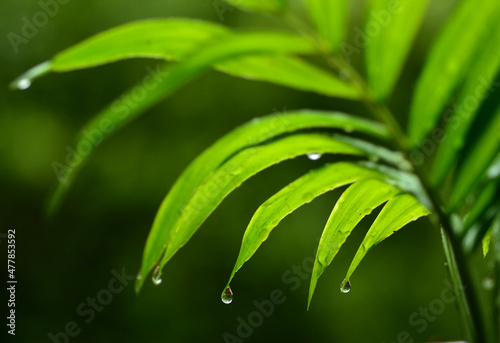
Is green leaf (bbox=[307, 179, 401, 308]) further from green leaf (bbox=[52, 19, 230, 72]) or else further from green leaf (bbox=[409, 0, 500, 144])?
green leaf (bbox=[52, 19, 230, 72])

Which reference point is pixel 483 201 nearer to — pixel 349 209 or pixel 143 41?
pixel 349 209

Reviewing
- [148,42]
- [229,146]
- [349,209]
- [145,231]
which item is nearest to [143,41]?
[148,42]

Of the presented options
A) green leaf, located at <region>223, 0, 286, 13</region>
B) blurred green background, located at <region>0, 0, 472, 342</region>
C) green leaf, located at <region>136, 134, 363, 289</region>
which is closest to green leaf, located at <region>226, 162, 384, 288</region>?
green leaf, located at <region>136, 134, 363, 289</region>

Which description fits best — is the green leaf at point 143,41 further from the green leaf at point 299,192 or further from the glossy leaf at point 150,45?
the green leaf at point 299,192

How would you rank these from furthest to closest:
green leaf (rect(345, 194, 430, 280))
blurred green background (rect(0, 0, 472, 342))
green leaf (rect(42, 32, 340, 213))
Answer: blurred green background (rect(0, 0, 472, 342)), green leaf (rect(345, 194, 430, 280)), green leaf (rect(42, 32, 340, 213))

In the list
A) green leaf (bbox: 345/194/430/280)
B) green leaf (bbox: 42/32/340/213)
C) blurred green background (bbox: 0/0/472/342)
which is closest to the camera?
green leaf (bbox: 42/32/340/213)
